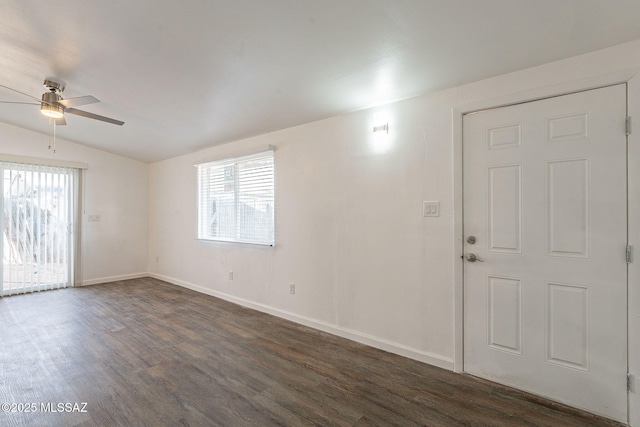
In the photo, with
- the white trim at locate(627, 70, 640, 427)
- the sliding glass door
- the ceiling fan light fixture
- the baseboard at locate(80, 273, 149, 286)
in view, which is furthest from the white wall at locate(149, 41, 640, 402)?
the sliding glass door

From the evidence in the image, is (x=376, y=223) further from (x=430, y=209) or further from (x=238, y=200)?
(x=238, y=200)

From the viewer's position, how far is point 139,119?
3748mm

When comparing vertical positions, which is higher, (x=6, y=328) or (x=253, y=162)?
(x=253, y=162)

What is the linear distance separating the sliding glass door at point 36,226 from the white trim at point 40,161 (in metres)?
0.11

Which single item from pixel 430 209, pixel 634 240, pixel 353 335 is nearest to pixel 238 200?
pixel 353 335

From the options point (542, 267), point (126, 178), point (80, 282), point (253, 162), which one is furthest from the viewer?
point (126, 178)

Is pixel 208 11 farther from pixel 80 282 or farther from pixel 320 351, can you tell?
pixel 80 282

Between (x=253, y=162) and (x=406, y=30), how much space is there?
2.66 m

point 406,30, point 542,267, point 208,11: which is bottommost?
point 542,267

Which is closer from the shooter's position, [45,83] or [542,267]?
[542,267]

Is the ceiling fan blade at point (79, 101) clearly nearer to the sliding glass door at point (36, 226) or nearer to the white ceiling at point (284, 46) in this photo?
the white ceiling at point (284, 46)

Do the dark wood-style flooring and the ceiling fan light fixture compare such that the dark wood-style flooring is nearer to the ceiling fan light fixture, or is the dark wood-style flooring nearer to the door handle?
the door handle

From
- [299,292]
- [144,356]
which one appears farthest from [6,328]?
[299,292]

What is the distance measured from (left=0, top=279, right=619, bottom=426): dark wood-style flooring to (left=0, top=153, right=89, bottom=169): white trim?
2.54 metres
